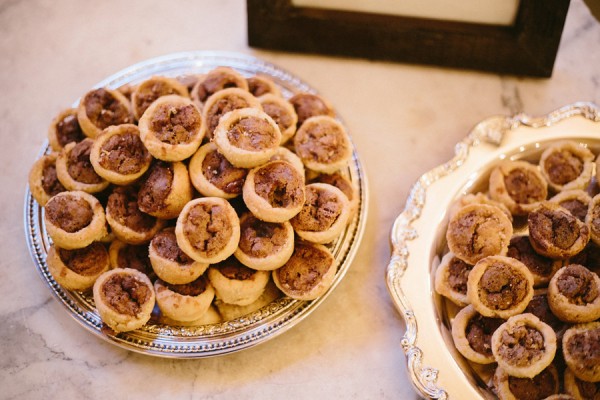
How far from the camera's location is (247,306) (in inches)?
85.7

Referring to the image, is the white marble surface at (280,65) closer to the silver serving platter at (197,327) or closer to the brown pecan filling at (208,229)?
Result: the silver serving platter at (197,327)

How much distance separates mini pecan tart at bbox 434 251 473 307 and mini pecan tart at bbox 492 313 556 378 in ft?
0.62

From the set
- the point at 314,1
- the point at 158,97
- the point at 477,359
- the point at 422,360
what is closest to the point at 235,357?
the point at 422,360

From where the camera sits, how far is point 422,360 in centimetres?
201

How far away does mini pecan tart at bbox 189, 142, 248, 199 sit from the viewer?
→ 2.10m

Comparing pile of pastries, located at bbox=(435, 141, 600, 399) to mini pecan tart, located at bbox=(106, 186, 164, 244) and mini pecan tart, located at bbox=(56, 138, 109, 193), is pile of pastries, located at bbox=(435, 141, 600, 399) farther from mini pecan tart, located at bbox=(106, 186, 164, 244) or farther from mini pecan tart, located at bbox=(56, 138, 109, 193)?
mini pecan tart, located at bbox=(56, 138, 109, 193)

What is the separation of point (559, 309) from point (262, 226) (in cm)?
97

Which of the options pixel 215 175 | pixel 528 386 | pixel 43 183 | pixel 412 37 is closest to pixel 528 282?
pixel 528 386

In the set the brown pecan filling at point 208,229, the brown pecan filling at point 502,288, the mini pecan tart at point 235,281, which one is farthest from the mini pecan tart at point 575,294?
the brown pecan filling at point 208,229

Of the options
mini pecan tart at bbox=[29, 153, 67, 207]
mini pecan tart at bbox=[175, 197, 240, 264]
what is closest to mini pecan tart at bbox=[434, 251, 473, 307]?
mini pecan tart at bbox=[175, 197, 240, 264]

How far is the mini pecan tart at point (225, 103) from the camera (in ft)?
7.40

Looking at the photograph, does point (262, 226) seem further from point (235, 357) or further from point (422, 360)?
point (422, 360)

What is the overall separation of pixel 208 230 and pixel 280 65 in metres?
1.08

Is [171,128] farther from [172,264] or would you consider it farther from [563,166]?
[563,166]
